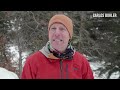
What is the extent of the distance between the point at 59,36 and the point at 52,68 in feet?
0.83

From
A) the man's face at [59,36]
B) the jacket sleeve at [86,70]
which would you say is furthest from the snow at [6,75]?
the jacket sleeve at [86,70]

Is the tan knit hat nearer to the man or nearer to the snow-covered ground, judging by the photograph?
the man

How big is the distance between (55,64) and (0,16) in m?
0.60

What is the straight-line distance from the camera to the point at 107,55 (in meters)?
2.36

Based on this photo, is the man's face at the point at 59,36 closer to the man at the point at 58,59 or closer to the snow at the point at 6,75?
the man at the point at 58,59

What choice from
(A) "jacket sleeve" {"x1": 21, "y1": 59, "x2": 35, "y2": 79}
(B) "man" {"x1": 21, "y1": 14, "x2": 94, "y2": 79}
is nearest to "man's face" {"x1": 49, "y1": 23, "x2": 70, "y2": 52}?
(B) "man" {"x1": 21, "y1": 14, "x2": 94, "y2": 79}

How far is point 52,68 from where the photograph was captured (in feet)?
7.18

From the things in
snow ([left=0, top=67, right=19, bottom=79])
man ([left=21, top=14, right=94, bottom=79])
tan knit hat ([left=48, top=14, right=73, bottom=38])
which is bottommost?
snow ([left=0, top=67, right=19, bottom=79])

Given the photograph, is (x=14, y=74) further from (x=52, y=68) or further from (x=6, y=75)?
(x=52, y=68)

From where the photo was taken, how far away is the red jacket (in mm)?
2188

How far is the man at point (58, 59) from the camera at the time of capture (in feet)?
7.18
